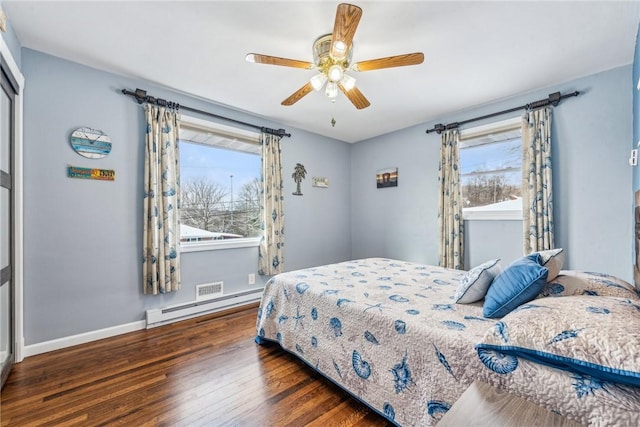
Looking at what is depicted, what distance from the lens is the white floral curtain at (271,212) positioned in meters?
3.65

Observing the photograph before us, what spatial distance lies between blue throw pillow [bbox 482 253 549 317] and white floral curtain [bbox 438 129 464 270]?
1.89m

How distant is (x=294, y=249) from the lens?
4109 mm

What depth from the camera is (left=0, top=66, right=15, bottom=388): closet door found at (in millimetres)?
1875

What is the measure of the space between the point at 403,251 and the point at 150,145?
11.7 ft

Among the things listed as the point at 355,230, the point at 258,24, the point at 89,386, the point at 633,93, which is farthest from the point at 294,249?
the point at 633,93

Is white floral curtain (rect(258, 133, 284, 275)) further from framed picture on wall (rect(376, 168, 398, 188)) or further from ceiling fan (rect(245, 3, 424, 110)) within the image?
framed picture on wall (rect(376, 168, 398, 188))

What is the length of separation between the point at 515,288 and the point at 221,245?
9.75 feet

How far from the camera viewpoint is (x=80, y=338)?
2.42m

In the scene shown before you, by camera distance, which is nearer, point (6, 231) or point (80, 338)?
point (6, 231)

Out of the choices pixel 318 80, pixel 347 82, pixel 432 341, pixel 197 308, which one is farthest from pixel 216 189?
pixel 432 341

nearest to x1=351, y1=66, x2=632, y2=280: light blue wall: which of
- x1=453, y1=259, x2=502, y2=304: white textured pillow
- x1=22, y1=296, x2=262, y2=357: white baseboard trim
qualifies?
x1=453, y1=259, x2=502, y2=304: white textured pillow

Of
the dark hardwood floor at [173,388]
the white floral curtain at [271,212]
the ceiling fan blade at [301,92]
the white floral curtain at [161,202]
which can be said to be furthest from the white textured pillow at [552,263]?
the white floral curtain at [161,202]

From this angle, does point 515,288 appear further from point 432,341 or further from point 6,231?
point 6,231

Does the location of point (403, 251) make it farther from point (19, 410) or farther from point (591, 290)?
point (19, 410)
